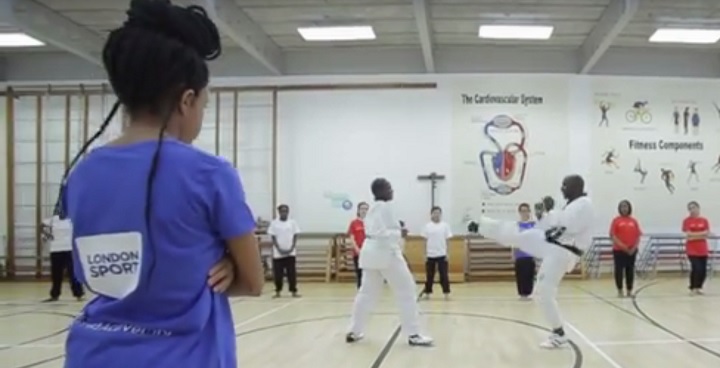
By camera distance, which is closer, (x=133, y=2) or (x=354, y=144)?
(x=133, y=2)

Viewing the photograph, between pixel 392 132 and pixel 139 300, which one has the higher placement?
pixel 392 132

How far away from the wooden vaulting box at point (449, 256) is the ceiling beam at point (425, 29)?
12.3ft

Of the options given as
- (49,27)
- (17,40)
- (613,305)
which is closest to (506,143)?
(613,305)

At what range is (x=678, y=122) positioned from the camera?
53.8 ft

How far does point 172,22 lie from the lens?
1331 millimetres

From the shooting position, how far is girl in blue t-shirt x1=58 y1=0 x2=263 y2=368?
1.27 metres

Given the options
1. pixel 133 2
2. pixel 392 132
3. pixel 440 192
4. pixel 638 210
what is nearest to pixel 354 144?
pixel 392 132

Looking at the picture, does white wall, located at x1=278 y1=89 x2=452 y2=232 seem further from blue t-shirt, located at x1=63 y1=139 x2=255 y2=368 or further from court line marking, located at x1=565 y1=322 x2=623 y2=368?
blue t-shirt, located at x1=63 y1=139 x2=255 y2=368

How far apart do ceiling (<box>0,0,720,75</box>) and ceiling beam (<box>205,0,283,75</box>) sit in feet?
0.06

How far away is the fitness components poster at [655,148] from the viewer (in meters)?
16.2

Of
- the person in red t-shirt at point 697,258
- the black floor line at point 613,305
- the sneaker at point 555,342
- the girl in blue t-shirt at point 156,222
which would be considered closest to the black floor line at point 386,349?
the sneaker at point 555,342

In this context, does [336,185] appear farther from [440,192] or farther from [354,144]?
[440,192]

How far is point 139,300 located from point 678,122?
16.9 metres

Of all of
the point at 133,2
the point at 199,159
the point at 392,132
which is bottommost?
the point at 199,159
